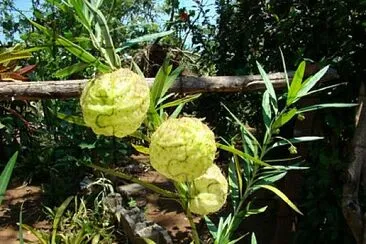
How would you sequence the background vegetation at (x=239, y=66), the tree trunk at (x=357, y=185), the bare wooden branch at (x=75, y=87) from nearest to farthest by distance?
1. the bare wooden branch at (x=75, y=87)
2. the tree trunk at (x=357, y=185)
3. the background vegetation at (x=239, y=66)

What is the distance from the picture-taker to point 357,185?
142 cm

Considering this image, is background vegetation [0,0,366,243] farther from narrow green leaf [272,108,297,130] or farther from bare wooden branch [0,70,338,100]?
narrow green leaf [272,108,297,130]

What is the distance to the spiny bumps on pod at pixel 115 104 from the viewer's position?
1.18 feet

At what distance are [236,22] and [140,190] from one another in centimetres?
147

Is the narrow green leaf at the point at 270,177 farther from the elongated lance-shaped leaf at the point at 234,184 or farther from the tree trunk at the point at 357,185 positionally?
the tree trunk at the point at 357,185

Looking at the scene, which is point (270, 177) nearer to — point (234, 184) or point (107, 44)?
point (234, 184)

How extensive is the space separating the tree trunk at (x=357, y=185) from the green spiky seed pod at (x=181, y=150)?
1103 millimetres

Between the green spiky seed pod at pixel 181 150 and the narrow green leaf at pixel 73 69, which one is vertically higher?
the narrow green leaf at pixel 73 69

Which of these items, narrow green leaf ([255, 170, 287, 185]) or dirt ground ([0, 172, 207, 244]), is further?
dirt ground ([0, 172, 207, 244])

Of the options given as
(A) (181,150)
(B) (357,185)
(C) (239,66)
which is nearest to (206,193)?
(A) (181,150)

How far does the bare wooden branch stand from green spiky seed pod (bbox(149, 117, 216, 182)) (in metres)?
0.55

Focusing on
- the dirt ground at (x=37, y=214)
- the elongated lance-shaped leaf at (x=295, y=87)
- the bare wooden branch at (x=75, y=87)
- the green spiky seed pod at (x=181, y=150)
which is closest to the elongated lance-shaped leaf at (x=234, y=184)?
the elongated lance-shaped leaf at (x=295, y=87)

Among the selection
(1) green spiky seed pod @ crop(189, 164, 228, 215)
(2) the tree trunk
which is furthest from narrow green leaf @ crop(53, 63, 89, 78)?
(2) the tree trunk

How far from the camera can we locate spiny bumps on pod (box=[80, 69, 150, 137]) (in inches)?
14.2
